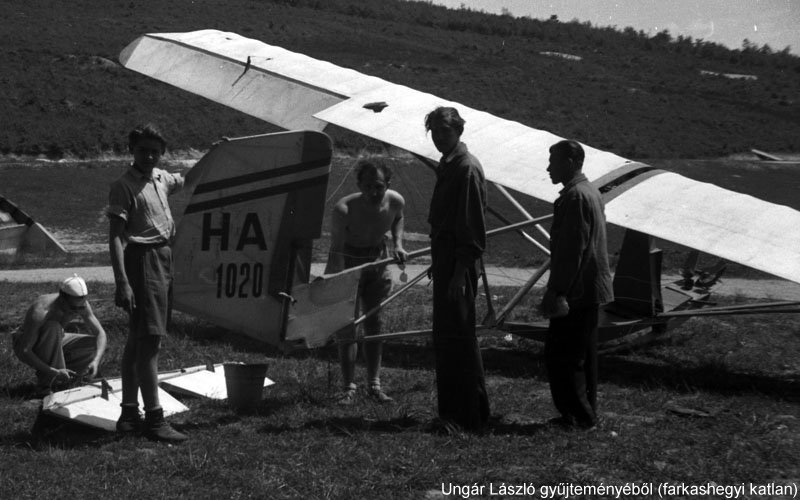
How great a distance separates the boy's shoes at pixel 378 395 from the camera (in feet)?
22.2

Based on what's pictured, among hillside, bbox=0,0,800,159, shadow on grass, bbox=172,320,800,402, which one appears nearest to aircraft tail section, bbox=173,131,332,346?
shadow on grass, bbox=172,320,800,402

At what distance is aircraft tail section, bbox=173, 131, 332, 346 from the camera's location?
6449mm

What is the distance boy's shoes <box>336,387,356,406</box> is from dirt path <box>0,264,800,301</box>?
5.67 m

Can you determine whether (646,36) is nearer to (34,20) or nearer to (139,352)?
(34,20)

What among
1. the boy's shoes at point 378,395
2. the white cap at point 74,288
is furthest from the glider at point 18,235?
the boy's shoes at point 378,395

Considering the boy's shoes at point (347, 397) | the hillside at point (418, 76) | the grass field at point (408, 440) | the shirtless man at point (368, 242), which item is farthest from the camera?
the hillside at point (418, 76)

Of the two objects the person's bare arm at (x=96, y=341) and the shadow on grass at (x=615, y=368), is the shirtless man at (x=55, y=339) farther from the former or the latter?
the shadow on grass at (x=615, y=368)

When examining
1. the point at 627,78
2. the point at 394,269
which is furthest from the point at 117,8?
the point at 394,269

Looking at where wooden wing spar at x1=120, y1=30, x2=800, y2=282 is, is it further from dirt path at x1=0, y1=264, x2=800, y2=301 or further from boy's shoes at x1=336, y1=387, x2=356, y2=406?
dirt path at x1=0, y1=264, x2=800, y2=301

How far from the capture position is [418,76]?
1768 inches

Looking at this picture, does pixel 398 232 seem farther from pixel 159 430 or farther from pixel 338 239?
pixel 159 430

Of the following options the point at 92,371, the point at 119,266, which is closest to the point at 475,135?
the point at 92,371

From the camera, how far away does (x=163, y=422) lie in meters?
5.72

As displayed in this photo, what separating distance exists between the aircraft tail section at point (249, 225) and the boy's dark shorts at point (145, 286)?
77 cm
